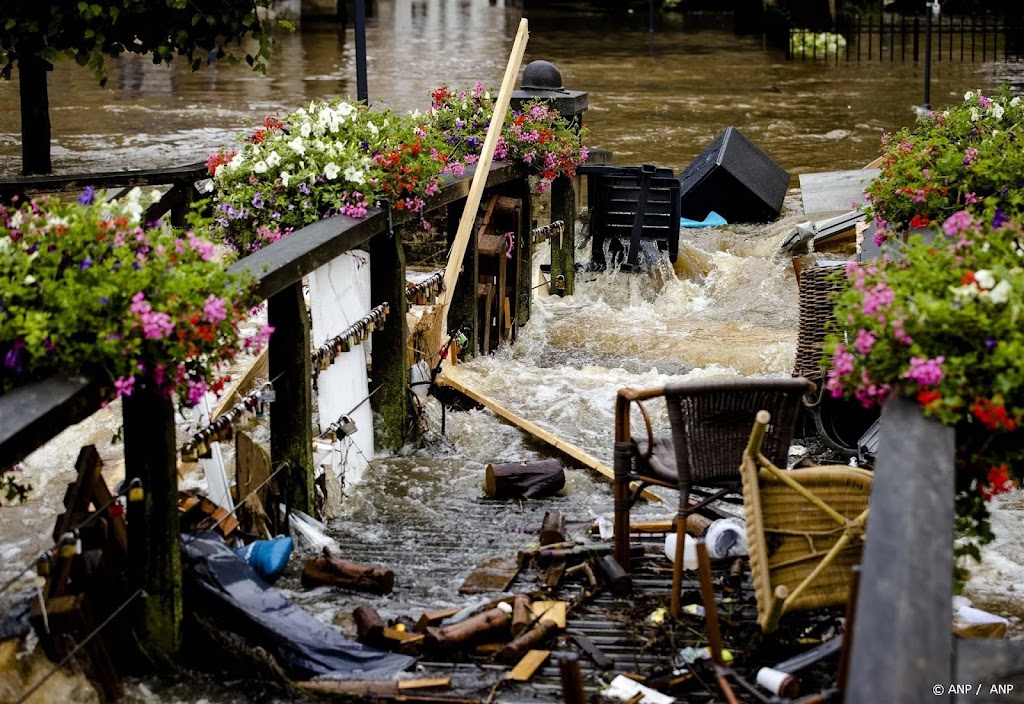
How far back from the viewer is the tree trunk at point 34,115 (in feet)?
44.9

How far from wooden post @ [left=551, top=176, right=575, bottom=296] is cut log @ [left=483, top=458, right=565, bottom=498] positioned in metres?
5.05

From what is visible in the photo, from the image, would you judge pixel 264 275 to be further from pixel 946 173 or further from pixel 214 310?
pixel 946 173

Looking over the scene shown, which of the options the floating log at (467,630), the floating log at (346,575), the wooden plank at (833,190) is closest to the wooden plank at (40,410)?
the floating log at (467,630)

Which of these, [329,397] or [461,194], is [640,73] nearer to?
[461,194]

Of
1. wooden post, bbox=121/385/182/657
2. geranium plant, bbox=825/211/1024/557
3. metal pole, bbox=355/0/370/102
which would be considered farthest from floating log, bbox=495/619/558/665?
metal pole, bbox=355/0/370/102

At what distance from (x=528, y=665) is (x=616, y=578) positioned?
2.20 feet

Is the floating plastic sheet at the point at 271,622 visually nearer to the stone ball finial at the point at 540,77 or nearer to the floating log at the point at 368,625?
the floating log at the point at 368,625

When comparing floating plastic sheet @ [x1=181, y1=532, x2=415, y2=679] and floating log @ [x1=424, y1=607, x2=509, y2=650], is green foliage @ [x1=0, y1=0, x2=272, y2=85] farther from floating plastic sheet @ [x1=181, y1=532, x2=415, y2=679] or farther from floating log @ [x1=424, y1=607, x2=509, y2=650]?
floating log @ [x1=424, y1=607, x2=509, y2=650]

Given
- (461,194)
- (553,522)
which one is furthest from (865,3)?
(553,522)

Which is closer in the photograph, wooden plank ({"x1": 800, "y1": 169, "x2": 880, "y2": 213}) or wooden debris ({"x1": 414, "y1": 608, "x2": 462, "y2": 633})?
wooden debris ({"x1": 414, "y1": 608, "x2": 462, "y2": 633})

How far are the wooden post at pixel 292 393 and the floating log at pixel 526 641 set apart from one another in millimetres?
1595

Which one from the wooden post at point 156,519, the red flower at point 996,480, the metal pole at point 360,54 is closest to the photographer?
the red flower at point 996,480

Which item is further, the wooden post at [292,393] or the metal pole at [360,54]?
the metal pole at [360,54]

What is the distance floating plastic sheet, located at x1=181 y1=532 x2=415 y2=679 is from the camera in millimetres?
4293
